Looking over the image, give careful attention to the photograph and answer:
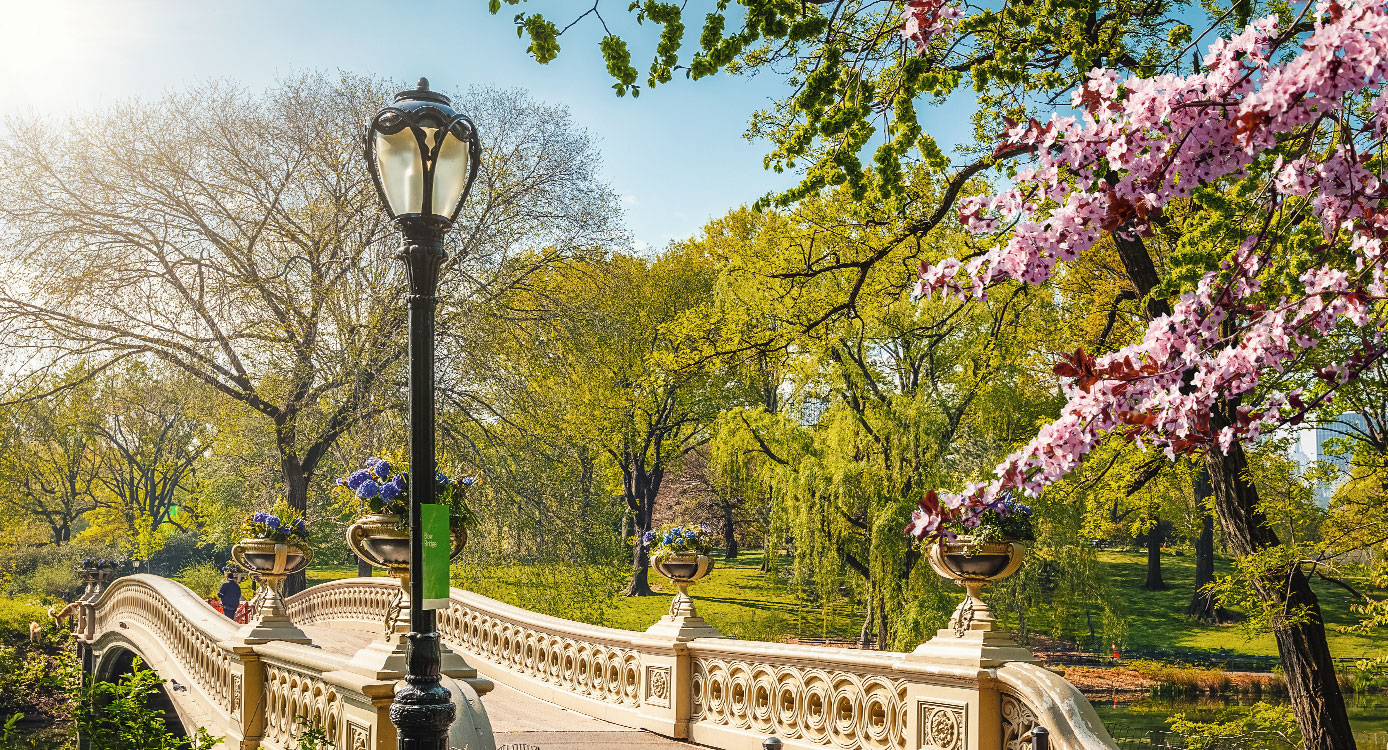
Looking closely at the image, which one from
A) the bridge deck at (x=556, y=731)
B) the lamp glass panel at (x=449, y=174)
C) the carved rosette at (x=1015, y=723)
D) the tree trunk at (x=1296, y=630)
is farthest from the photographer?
the bridge deck at (x=556, y=731)

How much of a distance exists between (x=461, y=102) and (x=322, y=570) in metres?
35.7

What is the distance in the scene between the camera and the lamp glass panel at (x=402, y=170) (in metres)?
5.21

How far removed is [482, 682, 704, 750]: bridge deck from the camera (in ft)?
33.1

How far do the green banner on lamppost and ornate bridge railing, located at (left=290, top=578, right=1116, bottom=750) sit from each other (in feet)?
12.2

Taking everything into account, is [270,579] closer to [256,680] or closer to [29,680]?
[256,680]

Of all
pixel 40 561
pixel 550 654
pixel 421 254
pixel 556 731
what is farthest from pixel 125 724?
pixel 40 561

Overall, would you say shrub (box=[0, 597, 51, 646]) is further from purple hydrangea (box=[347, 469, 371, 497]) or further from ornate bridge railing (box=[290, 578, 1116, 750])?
purple hydrangea (box=[347, 469, 371, 497])

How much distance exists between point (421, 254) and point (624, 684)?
7.64 metres

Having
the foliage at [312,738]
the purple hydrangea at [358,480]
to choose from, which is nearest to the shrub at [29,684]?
the foliage at [312,738]

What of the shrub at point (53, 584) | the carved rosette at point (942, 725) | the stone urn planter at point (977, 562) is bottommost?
the shrub at point (53, 584)

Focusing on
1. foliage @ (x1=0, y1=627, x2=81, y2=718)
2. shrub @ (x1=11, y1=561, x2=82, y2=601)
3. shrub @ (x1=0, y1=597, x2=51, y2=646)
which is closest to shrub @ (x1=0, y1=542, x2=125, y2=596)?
shrub @ (x1=11, y1=561, x2=82, y2=601)

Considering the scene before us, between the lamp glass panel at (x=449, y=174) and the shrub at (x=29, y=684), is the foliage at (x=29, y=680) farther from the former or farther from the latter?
the lamp glass panel at (x=449, y=174)

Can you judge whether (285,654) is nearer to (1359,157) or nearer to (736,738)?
(736,738)

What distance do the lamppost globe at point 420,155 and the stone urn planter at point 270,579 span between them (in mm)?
7417
